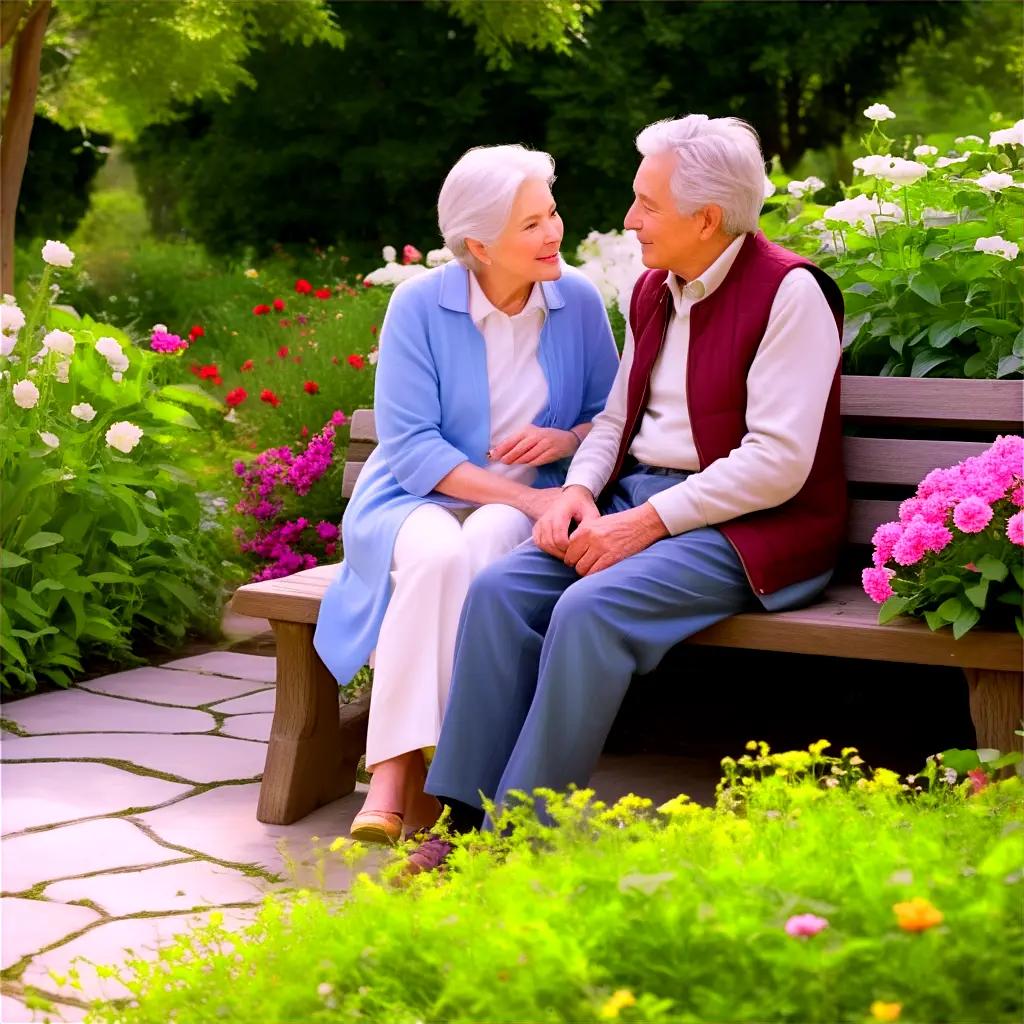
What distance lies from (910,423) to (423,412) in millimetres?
1183

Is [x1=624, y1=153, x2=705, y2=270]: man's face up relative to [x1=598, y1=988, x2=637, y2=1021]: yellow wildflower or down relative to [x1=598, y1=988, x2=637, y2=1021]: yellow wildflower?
up

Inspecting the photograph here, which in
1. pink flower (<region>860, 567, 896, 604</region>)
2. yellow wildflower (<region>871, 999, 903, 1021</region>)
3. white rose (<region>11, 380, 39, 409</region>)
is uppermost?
white rose (<region>11, 380, 39, 409</region>)

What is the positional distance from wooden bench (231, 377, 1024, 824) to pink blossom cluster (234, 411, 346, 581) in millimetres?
2160

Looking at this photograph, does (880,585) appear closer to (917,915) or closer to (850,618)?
(850,618)

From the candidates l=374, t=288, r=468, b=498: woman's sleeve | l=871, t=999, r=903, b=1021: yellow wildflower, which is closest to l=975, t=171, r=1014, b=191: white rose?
l=374, t=288, r=468, b=498: woman's sleeve

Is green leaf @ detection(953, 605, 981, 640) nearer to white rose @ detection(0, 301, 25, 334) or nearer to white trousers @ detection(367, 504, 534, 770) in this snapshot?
white trousers @ detection(367, 504, 534, 770)

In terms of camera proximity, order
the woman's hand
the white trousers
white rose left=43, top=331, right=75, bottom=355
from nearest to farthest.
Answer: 1. the white trousers
2. the woman's hand
3. white rose left=43, top=331, right=75, bottom=355

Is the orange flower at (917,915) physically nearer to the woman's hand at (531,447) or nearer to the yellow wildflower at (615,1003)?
the yellow wildflower at (615,1003)

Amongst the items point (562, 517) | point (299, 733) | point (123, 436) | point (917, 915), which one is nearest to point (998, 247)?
point (562, 517)

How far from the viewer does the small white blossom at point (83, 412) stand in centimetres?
489

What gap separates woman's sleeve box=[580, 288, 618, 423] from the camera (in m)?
3.86

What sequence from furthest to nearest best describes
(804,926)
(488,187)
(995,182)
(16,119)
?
(16,119) → (995,182) → (488,187) → (804,926)

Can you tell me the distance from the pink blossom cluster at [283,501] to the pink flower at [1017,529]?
363 centimetres

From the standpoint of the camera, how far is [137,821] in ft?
12.1
